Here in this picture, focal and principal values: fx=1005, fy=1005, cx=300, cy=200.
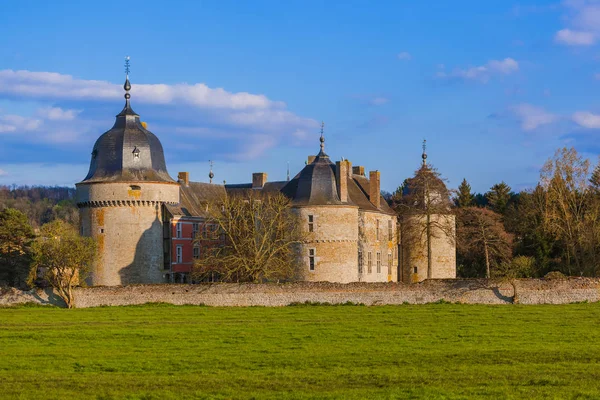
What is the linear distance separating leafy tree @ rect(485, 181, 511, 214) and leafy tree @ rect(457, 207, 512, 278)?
6.69 meters

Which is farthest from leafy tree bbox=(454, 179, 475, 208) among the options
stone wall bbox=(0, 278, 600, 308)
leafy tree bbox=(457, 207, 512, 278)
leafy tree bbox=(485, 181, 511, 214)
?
stone wall bbox=(0, 278, 600, 308)

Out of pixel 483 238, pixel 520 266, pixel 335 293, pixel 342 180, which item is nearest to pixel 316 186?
pixel 342 180

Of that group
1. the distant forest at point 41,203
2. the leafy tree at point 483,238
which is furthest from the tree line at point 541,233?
the distant forest at point 41,203

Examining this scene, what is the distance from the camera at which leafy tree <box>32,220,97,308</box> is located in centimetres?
Answer: 4159

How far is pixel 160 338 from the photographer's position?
25203mm

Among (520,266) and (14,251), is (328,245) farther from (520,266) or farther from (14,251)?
(14,251)

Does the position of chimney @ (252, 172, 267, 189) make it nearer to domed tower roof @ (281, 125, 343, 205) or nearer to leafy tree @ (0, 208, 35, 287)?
domed tower roof @ (281, 125, 343, 205)

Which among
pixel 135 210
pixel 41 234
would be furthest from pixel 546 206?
pixel 41 234

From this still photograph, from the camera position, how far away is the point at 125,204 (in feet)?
163

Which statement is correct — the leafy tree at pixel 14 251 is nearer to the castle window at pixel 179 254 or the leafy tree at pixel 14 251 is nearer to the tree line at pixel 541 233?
the castle window at pixel 179 254

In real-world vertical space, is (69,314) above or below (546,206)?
below

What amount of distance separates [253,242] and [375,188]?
10815 mm

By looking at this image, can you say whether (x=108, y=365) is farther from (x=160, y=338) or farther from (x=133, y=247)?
(x=133, y=247)

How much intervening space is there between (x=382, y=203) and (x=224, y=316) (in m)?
24.3
